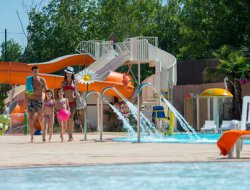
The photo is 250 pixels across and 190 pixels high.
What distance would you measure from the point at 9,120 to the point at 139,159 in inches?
646

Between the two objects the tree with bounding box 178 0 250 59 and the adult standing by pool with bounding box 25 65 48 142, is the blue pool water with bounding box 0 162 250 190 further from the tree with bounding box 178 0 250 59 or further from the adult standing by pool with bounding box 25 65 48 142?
the tree with bounding box 178 0 250 59

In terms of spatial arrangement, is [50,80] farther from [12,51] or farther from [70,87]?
[12,51]

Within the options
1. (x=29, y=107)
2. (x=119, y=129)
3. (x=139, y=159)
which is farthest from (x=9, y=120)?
(x=139, y=159)

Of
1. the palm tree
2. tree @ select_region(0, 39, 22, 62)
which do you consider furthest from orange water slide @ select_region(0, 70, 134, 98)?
tree @ select_region(0, 39, 22, 62)

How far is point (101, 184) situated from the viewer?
7.00 metres

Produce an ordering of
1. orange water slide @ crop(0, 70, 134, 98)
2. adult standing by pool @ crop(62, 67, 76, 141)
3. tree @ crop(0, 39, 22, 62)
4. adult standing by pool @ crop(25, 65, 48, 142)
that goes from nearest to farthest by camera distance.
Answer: adult standing by pool @ crop(25, 65, 48, 142), adult standing by pool @ crop(62, 67, 76, 141), orange water slide @ crop(0, 70, 134, 98), tree @ crop(0, 39, 22, 62)

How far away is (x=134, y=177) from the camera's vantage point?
7613 mm

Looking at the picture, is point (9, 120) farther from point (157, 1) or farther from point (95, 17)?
point (157, 1)

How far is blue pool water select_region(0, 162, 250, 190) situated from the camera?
681 cm

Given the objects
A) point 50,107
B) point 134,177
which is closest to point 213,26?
point 50,107

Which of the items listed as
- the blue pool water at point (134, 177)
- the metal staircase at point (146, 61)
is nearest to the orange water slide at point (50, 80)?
the metal staircase at point (146, 61)

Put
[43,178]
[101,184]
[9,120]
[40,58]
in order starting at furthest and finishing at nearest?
[40,58], [9,120], [43,178], [101,184]

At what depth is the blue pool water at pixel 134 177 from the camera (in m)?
6.81

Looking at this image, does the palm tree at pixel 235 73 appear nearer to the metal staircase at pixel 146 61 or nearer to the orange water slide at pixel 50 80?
the metal staircase at pixel 146 61
